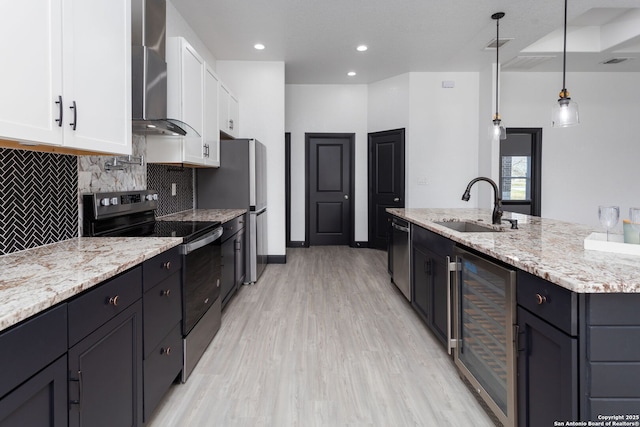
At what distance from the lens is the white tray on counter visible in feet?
4.62

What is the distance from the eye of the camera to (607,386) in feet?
3.52

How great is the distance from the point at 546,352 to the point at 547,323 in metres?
0.10

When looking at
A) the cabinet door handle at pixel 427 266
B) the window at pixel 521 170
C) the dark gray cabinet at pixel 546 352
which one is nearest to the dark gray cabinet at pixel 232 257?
the cabinet door handle at pixel 427 266

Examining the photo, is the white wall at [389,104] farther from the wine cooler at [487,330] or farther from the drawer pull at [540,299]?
the drawer pull at [540,299]

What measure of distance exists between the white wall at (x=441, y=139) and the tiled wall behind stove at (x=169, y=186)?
3.43 meters

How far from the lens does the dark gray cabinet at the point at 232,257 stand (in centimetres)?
306

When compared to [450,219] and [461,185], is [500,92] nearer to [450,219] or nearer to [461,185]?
[461,185]

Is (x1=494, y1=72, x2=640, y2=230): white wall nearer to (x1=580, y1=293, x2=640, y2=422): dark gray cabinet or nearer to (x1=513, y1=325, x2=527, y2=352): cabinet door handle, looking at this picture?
(x1=513, y1=325, x2=527, y2=352): cabinet door handle

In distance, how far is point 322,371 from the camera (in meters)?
2.20

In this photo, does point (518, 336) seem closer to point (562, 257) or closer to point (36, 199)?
point (562, 257)

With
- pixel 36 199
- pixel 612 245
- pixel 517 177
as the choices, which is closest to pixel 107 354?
pixel 36 199

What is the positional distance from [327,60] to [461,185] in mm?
2881

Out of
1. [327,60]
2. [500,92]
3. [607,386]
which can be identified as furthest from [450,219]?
[500,92]

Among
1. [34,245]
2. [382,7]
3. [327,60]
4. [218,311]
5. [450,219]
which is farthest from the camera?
[327,60]
